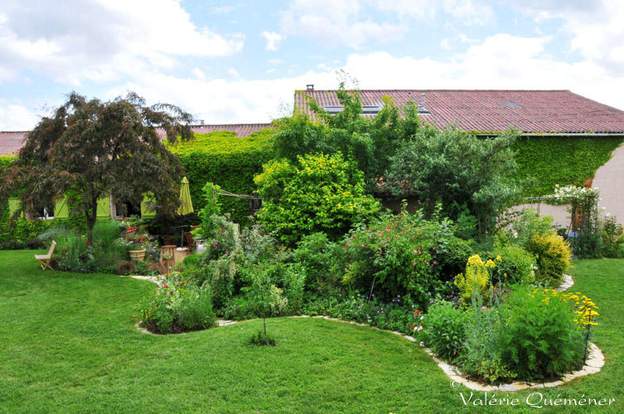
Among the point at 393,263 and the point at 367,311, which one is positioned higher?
the point at 393,263

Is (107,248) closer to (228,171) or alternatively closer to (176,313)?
(228,171)

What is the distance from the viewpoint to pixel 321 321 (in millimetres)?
6926

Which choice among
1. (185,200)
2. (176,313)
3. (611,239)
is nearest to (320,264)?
(176,313)

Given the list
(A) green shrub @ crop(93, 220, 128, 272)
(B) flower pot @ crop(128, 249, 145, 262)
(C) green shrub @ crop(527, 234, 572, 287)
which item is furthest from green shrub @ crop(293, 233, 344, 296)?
(A) green shrub @ crop(93, 220, 128, 272)

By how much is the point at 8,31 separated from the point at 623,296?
546 inches

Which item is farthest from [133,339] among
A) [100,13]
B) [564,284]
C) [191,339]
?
[564,284]

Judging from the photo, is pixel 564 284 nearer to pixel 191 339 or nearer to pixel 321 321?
pixel 321 321

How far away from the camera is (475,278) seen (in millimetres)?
5551

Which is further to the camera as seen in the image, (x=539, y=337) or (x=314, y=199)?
(x=314, y=199)

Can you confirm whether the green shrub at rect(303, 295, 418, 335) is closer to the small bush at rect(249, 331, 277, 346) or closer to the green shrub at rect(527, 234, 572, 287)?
the small bush at rect(249, 331, 277, 346)

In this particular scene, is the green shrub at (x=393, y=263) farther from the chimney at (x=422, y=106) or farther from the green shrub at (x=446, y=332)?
the chimney at (x=422, y=106)

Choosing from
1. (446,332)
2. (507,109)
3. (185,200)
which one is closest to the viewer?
(446,332)

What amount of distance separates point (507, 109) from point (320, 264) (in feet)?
49.5

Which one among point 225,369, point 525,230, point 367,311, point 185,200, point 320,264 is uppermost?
point 185,200
